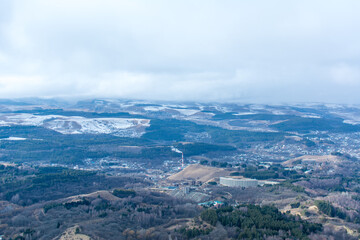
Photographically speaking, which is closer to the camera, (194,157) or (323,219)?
(323,219)

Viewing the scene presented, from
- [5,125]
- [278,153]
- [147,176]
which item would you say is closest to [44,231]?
[147,176]

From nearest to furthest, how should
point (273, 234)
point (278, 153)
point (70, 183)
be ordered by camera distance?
1. point (273, 234)
2. point (70, 183)
3. point (278, 153)

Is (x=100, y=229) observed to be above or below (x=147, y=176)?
above

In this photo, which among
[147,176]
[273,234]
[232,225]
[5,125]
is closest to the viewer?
[273,234]

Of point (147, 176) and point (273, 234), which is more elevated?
point (273, 234)

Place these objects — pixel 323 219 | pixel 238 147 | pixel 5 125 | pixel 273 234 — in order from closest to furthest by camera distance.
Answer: pixel 273 234
pixel 323 219
pixel 238 147
pixel 5 125

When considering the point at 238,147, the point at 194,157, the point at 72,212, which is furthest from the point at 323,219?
the point at 238,147

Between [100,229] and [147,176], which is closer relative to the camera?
[100,229]

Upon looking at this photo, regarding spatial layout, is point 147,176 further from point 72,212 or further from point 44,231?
point 44,231

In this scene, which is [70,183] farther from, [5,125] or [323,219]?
[5,125]
